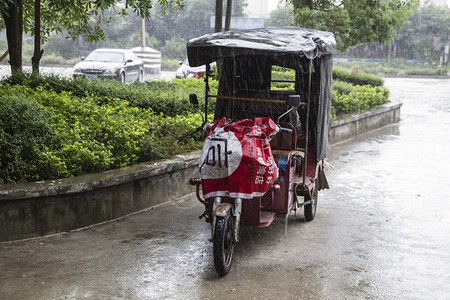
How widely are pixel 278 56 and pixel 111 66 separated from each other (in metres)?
15.9

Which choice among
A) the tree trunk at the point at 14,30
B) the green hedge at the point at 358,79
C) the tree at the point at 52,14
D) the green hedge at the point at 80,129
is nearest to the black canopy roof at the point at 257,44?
the green hedge at the point at 80,129

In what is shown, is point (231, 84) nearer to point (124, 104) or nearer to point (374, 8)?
point (124, 104)

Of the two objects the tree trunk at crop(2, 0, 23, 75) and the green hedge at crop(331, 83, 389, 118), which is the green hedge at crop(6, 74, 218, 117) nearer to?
the tree trunk at crop(2, 0, 23, 75)

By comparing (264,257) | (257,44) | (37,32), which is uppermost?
(37,32)

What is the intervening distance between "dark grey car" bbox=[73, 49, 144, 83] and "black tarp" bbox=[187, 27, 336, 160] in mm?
13865

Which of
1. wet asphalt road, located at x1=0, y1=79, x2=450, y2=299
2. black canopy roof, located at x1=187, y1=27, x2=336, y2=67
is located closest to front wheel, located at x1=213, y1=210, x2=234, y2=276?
wet asphalt road, located at x1=0, y1=79, x2=450, y2=299

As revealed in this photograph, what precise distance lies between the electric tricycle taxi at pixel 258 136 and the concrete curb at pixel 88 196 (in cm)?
94

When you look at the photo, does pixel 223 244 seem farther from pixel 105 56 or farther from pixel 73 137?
pixel 105 56

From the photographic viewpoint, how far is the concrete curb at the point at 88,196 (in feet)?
18.2

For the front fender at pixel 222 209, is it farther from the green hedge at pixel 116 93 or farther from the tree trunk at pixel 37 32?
the tree trunk at pixel 37 32

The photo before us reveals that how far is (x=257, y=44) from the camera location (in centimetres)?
572

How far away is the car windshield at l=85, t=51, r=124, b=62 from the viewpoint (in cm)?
2223

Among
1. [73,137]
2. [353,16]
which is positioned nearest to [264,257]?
[73,137]

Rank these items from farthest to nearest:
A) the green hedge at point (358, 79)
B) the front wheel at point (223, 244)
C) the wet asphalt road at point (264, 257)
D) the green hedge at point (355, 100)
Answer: the green hedge at point (358, 79) < the green hedge at point (355, 100) < the front wheel at point (223, 244) < the wet asphalt road at point (264, 257)
